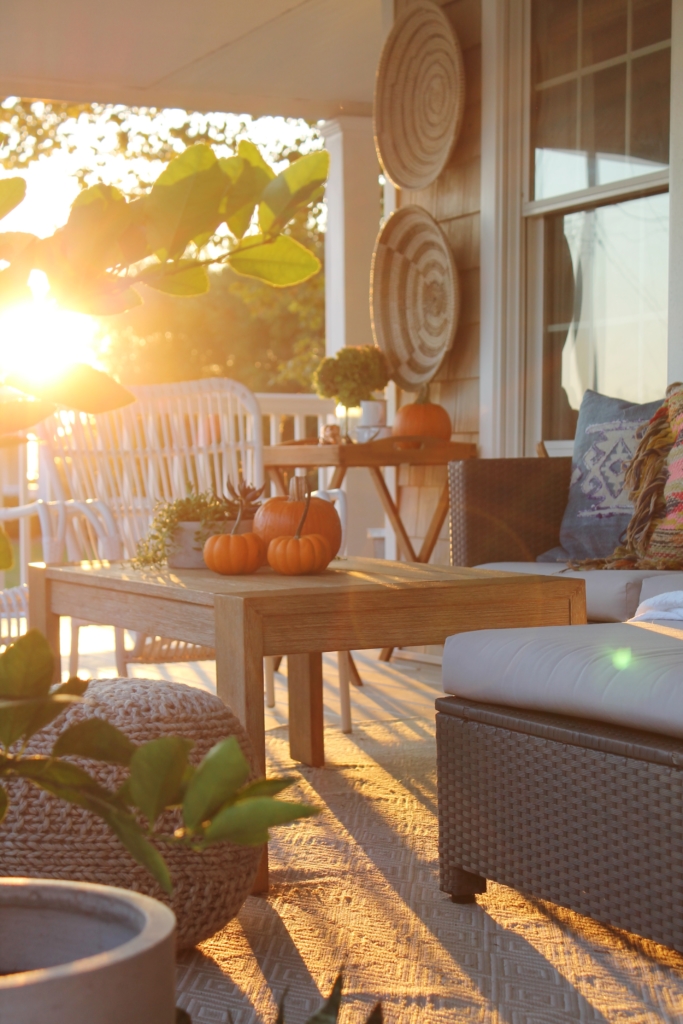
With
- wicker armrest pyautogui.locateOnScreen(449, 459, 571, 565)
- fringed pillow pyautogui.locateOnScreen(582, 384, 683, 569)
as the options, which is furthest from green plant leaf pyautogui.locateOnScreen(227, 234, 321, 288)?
wicker armrest pyautogui.locateOnScreen(449, 459, 571, 565)

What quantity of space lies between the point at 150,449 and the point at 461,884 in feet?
6.43

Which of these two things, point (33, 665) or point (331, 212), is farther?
point (331, 212)

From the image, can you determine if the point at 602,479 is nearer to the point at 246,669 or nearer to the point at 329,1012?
the point at 246,669

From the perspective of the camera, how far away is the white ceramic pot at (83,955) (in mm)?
536

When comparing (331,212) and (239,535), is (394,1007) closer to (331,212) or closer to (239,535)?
(239,535)

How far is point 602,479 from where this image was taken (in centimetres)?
355

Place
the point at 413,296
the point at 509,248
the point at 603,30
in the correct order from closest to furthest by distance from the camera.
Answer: the point at 603,30, the point at 509,248, the point at 413,296

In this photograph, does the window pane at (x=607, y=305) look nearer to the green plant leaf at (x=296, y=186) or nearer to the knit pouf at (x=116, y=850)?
the knit pouf at (x=116, y=850)

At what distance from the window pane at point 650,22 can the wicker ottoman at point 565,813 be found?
9.54ft

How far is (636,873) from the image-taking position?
1.62 m

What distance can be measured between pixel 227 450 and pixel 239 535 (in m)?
0.95

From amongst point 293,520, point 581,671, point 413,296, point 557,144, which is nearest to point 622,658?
point 581,671

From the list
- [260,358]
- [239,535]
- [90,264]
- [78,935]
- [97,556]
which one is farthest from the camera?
[260,358]

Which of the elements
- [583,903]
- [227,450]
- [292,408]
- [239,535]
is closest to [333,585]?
[239,535]
